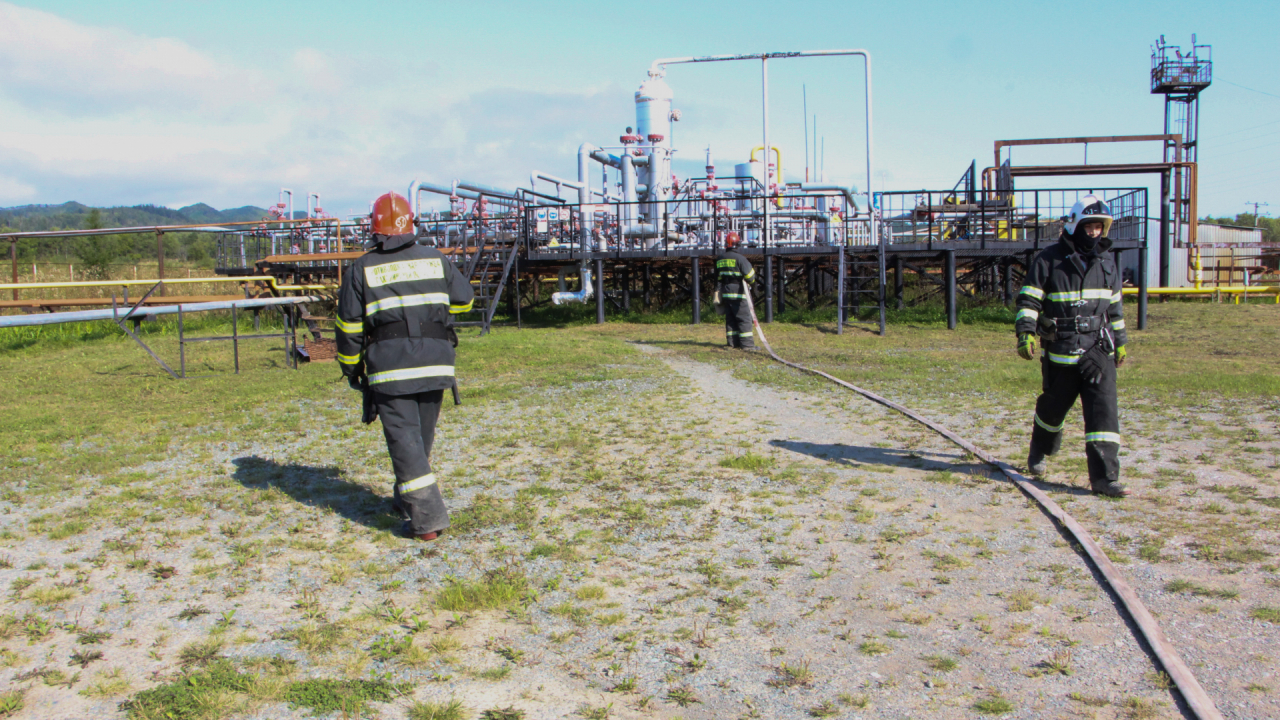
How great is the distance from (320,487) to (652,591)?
3.00 m

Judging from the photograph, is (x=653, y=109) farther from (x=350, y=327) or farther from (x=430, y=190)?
(x=350, y=327)

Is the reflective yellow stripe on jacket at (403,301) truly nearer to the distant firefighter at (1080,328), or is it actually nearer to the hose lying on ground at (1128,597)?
the hose lying on ground at (1128,597)

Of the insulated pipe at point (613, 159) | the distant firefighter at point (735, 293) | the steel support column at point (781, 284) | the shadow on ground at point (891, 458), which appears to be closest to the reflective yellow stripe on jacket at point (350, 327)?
the shadow on ground at point (891, 458)

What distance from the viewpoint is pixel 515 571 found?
4516 millimetres

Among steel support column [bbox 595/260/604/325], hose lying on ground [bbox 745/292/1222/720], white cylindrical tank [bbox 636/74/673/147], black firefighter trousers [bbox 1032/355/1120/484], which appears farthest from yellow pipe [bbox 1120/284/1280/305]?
black firefighter trousers [bbox 1032/355/1120/484]

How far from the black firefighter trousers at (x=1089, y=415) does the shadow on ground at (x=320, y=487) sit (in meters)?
4.29

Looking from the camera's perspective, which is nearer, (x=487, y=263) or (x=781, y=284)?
(x=487, y=263)

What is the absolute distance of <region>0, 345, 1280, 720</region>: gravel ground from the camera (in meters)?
3.27

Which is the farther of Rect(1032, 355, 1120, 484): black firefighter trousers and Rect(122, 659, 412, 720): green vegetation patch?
Rect(1032, 355, 1120, 484): black firefighter trousers

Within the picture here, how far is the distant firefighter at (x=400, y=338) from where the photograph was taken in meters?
4.89

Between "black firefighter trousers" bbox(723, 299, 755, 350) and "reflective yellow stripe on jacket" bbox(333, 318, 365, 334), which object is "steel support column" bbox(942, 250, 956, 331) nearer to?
"black firefighter trousers" bbox(723, 299, 755, 350)

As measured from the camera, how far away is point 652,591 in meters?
4.25

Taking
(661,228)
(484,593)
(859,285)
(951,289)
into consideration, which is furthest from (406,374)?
(661,228)

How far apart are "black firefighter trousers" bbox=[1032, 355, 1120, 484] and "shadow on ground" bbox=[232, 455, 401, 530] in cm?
429
